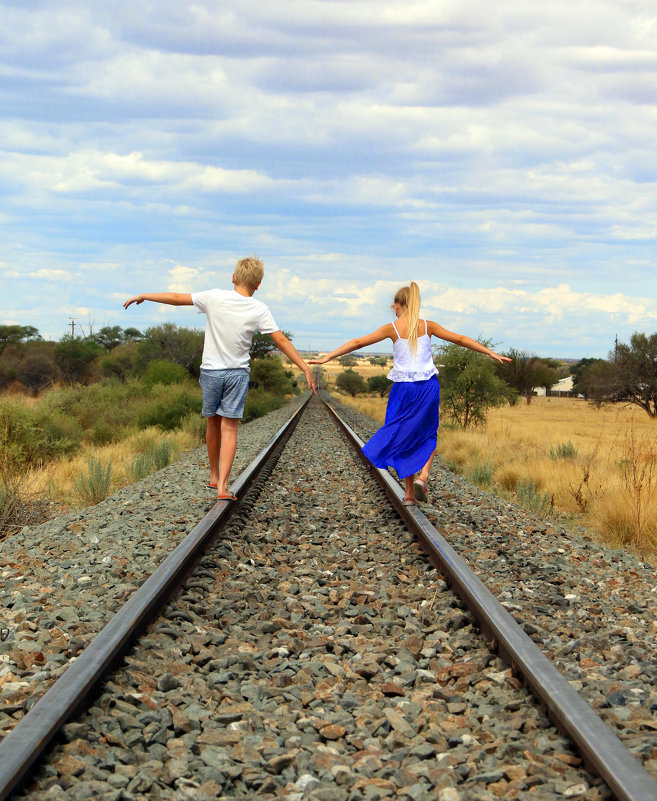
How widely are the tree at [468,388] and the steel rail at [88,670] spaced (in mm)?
20739

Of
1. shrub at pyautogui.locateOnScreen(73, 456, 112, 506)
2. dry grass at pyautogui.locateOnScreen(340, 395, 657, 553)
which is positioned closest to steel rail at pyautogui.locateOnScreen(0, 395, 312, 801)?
shrub at pyautogui.locateOnScreen(73, 456, 112, 506)

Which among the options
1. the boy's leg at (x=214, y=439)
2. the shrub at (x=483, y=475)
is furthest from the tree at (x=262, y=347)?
the boy's leg at (x=214, y=439)

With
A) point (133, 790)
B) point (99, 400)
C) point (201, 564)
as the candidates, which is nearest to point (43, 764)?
point (133, 790)

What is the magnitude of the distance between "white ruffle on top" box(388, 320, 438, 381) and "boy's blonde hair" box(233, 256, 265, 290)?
51.9 inches

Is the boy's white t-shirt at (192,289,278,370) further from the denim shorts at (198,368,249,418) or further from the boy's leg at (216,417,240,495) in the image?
the boy's leg at (216,417,240,495)

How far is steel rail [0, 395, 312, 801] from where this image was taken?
260cm

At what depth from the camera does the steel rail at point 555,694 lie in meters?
2.48

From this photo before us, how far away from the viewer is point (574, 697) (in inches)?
121

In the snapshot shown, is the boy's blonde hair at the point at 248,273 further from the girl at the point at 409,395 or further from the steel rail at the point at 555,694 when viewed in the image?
the steel rail at the point at 555,694

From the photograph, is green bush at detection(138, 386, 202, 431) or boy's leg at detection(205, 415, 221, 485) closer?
→ boy's leg at detection(205, 415, 221, 485)

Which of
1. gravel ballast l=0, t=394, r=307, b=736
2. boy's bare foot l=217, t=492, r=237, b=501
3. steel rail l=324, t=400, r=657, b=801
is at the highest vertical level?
boy's bare foot l=217, t=492, r=237, b=501

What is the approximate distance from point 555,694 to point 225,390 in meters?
4.58

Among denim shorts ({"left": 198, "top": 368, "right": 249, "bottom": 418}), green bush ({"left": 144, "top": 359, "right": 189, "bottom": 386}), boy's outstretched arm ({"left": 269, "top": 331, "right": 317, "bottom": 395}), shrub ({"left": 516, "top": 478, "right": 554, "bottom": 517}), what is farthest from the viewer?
green bush ({"left": 144, "top": 359, "right": 189, "bottom": 386})

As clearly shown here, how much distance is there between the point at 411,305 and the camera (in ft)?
22.6
